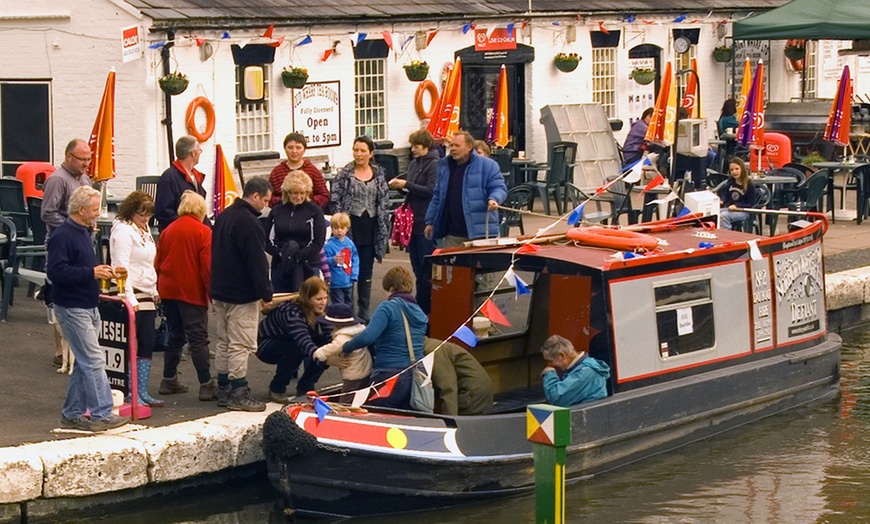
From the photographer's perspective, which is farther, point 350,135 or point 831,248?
point 350,135

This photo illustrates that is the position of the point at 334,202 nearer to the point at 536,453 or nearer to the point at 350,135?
the point at 536,453

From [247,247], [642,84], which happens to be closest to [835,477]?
[247,247]

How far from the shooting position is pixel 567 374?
10.3 meters

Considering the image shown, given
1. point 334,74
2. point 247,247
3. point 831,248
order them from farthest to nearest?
point 334,74, point 831,248, point 247,247

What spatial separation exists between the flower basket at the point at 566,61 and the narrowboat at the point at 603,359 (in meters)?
11.3

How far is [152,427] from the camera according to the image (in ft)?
32.6

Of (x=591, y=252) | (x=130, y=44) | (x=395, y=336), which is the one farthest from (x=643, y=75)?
(x=395, y=336)

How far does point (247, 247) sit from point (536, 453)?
129 inches

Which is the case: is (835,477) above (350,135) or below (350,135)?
below

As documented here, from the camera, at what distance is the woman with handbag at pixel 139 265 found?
10430 mm

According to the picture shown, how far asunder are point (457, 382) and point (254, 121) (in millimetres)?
10329

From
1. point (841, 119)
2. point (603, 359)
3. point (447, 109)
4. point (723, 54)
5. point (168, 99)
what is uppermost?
point (723, 54)

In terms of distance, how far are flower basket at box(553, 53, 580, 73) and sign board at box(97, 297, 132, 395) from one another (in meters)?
14.7

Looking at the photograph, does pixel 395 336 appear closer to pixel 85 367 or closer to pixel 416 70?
pixel 85 367
